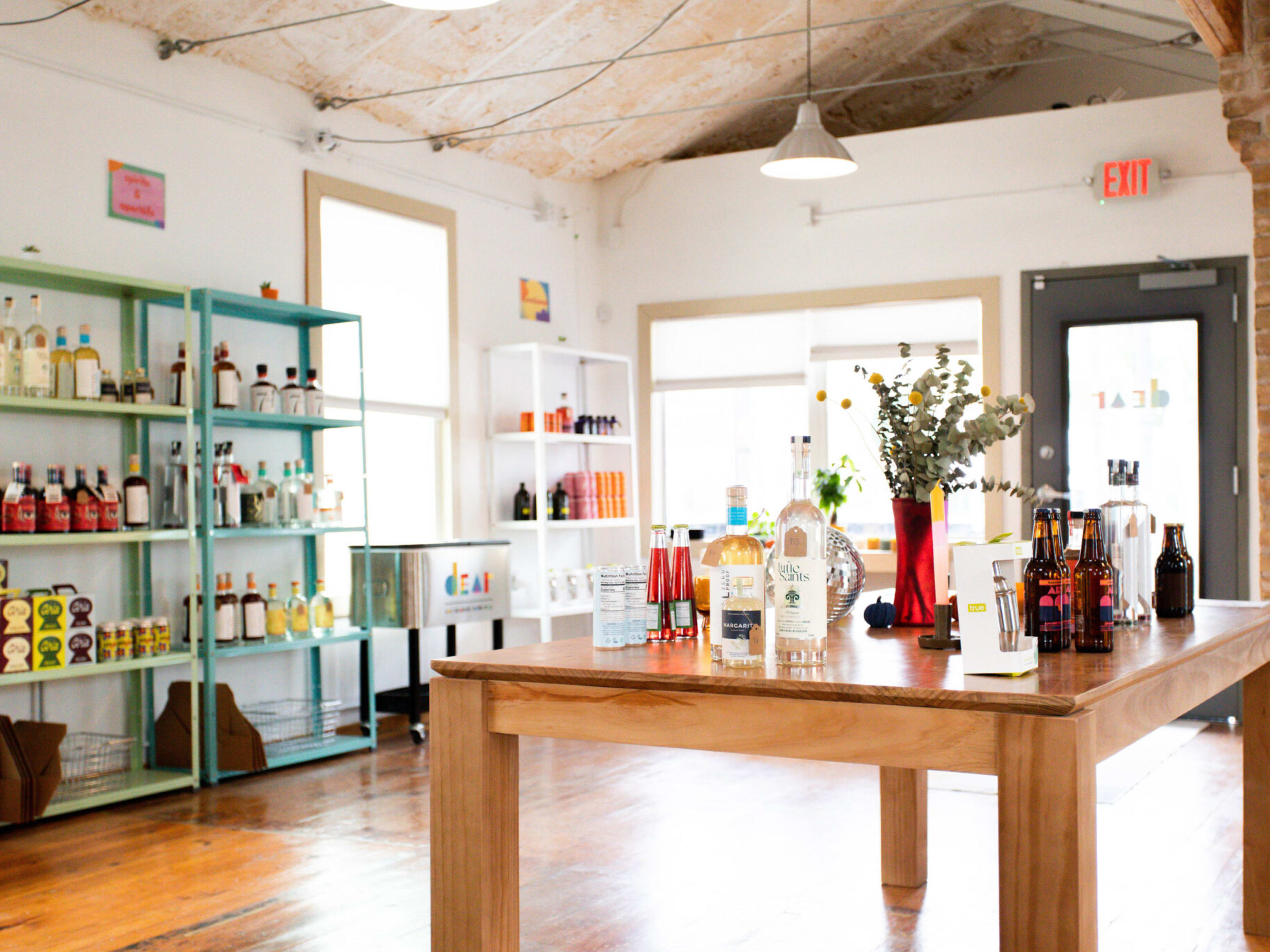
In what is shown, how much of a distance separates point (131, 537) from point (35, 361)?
0.67 meters

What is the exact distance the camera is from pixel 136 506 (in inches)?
177

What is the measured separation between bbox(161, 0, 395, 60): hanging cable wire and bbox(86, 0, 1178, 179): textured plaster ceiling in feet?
0.08

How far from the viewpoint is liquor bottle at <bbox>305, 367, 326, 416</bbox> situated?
17.1ft

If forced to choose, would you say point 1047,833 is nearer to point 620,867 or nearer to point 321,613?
point 620,867

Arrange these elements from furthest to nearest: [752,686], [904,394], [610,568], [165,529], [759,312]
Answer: [759,312], [165,529], [904,394], [610,568], [752,686]

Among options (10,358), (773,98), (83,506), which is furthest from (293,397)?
(773,98)

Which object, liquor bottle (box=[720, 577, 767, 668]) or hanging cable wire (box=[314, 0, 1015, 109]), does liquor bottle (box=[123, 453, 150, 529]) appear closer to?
hanging cable wire (box=[314, 0, 1015, 109])

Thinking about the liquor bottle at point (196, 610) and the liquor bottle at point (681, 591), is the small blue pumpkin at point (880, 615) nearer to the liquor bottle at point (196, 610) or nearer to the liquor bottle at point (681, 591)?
the liquor bottle at point (681, 591)

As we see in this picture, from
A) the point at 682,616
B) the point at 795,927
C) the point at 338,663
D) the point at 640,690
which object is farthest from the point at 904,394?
the point at 338,663

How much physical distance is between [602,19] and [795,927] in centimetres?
432

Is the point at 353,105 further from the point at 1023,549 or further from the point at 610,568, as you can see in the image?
the point at 1023,549

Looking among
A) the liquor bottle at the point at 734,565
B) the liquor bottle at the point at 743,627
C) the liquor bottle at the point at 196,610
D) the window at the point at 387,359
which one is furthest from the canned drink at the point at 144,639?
the liquor bottle at the point at 743,627

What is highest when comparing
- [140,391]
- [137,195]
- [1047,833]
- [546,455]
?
[137,195]

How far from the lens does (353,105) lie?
5.90 m
